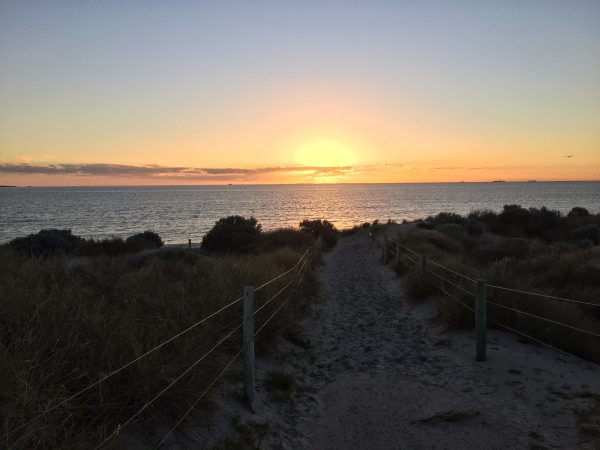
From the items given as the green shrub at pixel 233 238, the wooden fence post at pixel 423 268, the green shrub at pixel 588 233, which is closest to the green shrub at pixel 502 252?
the wooden fence post at pixel 423 268

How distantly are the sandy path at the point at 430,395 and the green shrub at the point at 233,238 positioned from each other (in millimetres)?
14863

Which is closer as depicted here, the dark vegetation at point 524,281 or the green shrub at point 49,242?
the dark vegetation at point 524,281

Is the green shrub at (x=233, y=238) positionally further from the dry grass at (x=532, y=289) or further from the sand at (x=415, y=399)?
the sand at (x=415, y=399)

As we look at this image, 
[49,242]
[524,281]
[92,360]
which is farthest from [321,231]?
[92,360]

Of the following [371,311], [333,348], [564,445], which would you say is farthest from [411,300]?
[564,445]

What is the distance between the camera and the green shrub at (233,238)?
24484 millimetres

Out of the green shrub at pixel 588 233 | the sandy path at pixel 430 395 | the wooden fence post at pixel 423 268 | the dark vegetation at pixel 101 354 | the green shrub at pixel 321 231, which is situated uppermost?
the dark vegetation at pixel 101 354

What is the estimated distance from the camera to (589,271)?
13.6 m

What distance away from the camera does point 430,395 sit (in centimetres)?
633

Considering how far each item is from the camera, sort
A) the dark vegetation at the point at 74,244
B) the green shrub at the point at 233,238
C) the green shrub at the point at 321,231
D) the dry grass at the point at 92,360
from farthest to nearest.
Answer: the green shrub at the point at 321,231 < the green shrub at the point at 233,238 < the dark vegetation at the point at 74,244 < the dry grass at the point at 92,360

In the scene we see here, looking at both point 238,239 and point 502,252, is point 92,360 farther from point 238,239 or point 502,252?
point 238,239

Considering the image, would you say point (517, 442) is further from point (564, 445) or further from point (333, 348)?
point (333, 348)

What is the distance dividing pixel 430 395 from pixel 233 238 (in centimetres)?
1915

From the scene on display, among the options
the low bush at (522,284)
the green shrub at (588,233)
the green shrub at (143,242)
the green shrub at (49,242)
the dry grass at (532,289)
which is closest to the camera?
the dry grass at (532,289)
